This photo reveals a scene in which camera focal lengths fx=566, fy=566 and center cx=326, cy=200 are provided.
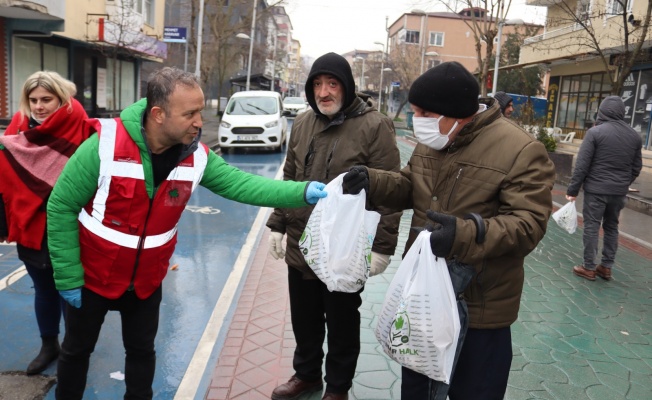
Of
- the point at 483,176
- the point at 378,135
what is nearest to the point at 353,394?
the point at 378,135

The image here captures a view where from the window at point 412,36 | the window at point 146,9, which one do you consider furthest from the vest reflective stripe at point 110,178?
the window at point 412,36

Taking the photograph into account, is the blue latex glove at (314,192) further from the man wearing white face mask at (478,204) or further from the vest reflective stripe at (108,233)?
the vest reflective stripe at (108,233)

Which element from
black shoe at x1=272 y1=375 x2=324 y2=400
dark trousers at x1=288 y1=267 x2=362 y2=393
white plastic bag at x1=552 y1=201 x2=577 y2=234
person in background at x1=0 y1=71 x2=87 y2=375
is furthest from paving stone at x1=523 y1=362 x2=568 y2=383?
person in background at x1=0 y1=71 x2=87 y2=375

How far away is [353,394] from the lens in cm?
359

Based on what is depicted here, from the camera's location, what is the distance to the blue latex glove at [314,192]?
2.85 metres

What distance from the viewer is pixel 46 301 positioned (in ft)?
12.0

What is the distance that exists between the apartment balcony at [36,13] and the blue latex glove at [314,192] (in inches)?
559

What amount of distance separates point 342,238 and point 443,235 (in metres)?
0.74

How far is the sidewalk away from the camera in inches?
148

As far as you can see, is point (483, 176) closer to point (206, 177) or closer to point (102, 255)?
point (206, 177)

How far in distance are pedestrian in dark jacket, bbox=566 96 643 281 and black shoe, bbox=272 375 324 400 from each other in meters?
4.03

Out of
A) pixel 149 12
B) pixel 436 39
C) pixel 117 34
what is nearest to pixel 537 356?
pixel 117 34

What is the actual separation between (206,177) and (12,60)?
17.1 m

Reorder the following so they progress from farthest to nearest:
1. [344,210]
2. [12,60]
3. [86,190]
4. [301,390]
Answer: [12,60]
[301,390]
[344,210]
[86,190]
